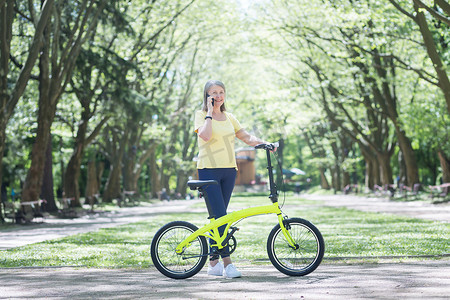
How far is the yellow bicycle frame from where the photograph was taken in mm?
7160

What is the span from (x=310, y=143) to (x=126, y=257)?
5745cm

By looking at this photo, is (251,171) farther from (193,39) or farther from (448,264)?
(448,264)

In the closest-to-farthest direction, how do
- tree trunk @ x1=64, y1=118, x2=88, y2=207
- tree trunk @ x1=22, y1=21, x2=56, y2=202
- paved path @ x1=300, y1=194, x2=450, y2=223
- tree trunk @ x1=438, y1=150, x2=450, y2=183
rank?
paved path @ x1=300, y1=194, x2=450, y2=223 < tree trunk @ x1=22, y1=21, x2=56, y2=202 < tree trunk @ x1=64, y1=118, x2=88, y2=207 < tree trunk @ x1=438, y1=150, x2=450, y2=183

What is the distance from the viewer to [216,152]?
7.40 metres

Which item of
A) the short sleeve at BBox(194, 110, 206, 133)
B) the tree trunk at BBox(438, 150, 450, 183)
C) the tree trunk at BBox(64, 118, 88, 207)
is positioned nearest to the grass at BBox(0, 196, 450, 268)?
the short sleeve at BBox(194, 110, 206, 133)

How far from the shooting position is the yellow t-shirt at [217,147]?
7402 mm

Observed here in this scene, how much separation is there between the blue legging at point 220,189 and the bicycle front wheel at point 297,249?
0.51 meters

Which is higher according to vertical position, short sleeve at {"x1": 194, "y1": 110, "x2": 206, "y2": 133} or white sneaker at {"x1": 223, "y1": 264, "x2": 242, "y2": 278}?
short sleeve at {"x1": 194, "y1": 110, "x2": 206, "y2": 133}

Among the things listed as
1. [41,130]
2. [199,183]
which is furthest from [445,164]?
[199,183]

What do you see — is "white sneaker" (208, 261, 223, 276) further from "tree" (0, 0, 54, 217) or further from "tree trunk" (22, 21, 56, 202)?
"tree trunk" (22, 21, 56, 202)

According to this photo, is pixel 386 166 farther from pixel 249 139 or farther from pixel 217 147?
pixel 217 147

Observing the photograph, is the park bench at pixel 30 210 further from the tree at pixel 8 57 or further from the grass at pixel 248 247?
the grass at pixel 248 247

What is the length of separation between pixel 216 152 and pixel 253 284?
1.50m

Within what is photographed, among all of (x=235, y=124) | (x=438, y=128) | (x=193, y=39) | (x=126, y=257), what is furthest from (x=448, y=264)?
(x=193, y=39)
